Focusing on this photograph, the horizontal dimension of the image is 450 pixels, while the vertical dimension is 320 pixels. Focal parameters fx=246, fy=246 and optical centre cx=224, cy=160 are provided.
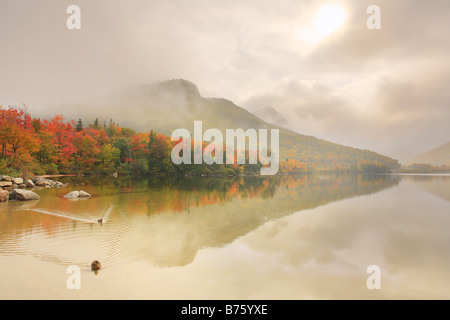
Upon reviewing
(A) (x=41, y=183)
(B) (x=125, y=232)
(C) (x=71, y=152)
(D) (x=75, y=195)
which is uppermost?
(C) (x=71, y=152)

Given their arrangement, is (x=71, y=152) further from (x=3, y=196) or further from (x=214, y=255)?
(x=214, y=255)

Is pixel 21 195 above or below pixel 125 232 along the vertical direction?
above

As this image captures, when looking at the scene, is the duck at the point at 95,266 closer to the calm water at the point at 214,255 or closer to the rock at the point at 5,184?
the calm water at the point at 214,255

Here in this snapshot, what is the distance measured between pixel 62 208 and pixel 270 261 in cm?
1438

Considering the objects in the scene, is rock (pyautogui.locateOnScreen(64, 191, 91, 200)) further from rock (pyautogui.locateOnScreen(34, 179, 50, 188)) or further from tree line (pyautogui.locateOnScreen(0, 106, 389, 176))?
tree line (pyautogui.locateOnScreen(0, 106, 389, 176))

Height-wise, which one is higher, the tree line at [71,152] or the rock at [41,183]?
the tree line at [71,152]

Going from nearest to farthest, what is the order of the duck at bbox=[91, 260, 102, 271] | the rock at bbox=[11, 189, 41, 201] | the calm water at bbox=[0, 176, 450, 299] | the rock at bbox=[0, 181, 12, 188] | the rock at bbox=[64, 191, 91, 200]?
1. the calm water at bbox=[0, 176, 450, 299]
2. the duck at bbox=[91, 260, 102, 271]
3. the rock at bbox=[11, 189, 41, 201]
4. the rock at bbox=[64, 191, 91, 200]
5. the rock at bbox=[0, 181, 12, 188]

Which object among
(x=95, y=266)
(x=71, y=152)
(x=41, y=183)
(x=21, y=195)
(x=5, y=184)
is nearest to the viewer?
(x=95, y=266)

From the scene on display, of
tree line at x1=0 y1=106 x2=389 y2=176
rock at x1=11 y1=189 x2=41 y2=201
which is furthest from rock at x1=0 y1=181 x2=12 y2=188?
rock at x1=11 y1=189 x2=41 y2=201

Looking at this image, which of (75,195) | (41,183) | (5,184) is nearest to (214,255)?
(75,195)

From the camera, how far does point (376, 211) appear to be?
19641mm

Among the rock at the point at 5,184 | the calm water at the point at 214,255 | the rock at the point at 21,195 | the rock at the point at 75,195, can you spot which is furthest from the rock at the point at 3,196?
the rock at the point at 5,184

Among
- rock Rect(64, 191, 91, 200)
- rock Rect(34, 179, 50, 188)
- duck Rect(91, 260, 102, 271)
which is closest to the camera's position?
duck Rect(91, 260, 102, 271)
